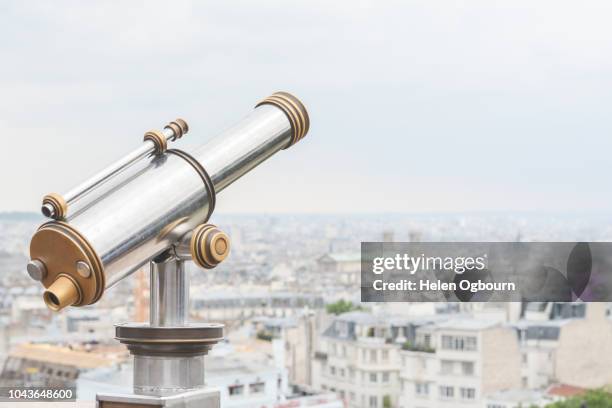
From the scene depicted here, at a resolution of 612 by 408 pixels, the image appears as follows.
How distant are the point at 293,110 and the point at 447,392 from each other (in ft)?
45.0

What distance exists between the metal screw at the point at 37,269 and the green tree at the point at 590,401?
12963mm

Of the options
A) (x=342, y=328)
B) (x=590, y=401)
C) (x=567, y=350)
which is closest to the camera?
(x=590, y=401)

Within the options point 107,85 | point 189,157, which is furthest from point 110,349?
point 189,157

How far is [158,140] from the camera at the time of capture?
1106mm

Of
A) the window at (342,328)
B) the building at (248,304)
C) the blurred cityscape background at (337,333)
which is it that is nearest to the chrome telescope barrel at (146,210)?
the blurred cityscape background at (337,333)

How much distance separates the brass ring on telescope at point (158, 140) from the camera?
1.11m

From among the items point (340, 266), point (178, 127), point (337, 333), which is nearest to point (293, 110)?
point (178, 127)

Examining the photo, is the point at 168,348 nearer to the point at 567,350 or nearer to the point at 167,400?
the point at 167,400

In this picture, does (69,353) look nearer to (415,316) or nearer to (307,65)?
(415,316)

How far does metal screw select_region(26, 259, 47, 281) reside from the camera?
97 cm

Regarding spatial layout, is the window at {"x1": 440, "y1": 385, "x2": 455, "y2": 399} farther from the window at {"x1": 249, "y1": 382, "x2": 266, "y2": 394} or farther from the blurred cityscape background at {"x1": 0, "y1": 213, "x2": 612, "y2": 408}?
the window at {"x1": 249, "y1": 382, "x2": 266, "y2": 394}

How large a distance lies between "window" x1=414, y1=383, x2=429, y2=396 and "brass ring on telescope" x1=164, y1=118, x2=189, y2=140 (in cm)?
1396

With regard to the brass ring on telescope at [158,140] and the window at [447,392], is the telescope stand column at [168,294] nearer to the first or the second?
the brass ring on telescope at [158,140]

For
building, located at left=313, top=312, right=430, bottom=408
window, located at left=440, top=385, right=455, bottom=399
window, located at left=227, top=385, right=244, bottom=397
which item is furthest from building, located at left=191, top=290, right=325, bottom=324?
window, located at left=227, top=385, right=244, bottom=397
